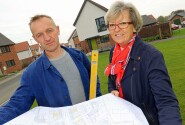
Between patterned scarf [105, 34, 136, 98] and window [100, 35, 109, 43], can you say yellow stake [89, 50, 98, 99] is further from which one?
window [100, 35, 109, 43]

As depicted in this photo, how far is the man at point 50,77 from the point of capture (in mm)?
2461

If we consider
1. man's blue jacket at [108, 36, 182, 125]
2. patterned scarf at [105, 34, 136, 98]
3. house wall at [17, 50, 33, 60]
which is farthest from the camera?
house wall at [17, 50, 33, 60]

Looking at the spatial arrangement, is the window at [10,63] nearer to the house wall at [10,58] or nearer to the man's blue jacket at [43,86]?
the house wall at [10,58]

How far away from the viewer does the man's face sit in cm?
246

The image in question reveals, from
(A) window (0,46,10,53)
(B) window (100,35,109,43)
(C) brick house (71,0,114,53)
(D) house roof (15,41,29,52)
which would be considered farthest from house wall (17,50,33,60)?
(B) window (100,35,109,43)

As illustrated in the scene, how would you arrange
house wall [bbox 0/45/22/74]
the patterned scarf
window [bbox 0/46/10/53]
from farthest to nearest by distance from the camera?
window [bbox 0/46/10/53]
house wall [bbox 0/45/22/74]
the patterned scarf

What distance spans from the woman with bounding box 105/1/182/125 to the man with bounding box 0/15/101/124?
1.49 feet

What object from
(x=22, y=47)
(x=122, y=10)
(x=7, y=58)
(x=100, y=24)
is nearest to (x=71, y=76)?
(x=122, y=10)

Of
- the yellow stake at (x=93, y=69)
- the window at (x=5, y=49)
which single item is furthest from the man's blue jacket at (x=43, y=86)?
the window at (x=5, y=49)

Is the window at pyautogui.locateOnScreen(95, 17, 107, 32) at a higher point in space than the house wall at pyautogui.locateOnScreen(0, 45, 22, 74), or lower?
higher

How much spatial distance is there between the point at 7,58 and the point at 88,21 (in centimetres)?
1826

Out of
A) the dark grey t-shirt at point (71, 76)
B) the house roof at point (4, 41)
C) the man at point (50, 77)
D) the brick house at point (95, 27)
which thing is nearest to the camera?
the man at point (50, 77)

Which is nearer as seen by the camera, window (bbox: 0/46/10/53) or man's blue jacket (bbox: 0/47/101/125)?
man's blue jacket (bbox: 0/47/101/125)

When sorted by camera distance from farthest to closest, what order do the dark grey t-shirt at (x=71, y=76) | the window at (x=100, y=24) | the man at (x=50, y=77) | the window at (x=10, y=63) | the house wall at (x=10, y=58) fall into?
the window at (x=10, y=63), the house wall at (x=10, y=58), the window at (x=100, y=24), the dark grey t-shirt at (x=71, y=76), the man at (x=50, y=77)
